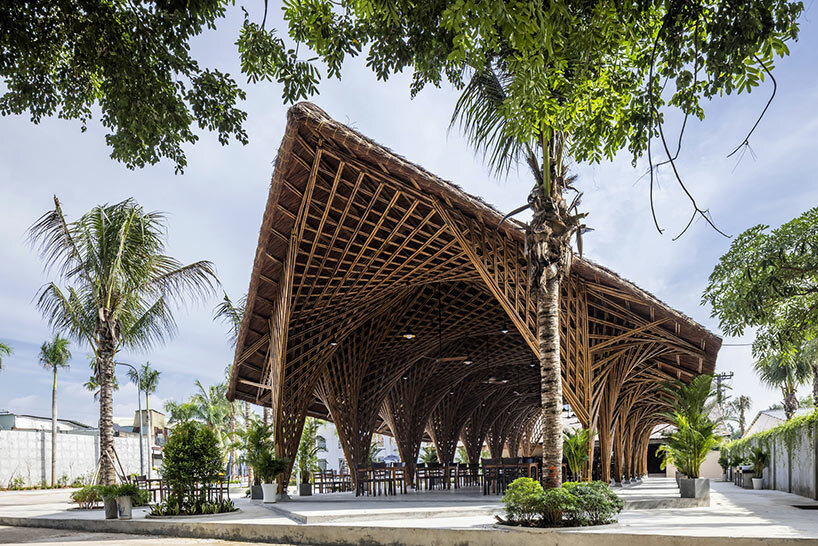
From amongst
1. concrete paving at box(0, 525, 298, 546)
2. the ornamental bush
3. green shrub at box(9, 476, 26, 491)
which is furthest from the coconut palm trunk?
green shrub at box(9, 476, 26, 491)

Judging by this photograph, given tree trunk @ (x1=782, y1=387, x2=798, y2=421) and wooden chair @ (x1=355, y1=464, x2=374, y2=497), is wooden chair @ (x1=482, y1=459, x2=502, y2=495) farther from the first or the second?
tree trunk @ (x1=782, y1=387, x2=798, y2=421)

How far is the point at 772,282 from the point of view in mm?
12688

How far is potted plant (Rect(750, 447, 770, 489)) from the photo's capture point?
82.3ft

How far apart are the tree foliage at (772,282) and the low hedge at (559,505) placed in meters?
5.86

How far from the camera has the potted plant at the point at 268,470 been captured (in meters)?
17.9

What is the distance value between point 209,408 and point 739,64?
5711 centimetres

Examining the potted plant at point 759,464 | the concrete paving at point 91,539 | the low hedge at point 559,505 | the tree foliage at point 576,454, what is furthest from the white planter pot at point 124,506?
the potted plant at point 759,464

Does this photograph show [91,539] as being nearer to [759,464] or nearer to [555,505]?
[555,505]

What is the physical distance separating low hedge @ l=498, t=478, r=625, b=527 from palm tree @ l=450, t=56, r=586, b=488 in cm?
83

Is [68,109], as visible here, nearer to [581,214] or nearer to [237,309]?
[581,214]

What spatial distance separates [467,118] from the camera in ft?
34.6

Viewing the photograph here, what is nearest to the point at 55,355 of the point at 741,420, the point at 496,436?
the point at 496,436

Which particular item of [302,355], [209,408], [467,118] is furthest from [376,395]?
[209,408]

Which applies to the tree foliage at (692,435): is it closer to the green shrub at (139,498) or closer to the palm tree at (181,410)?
the green shrub at (139,498)
